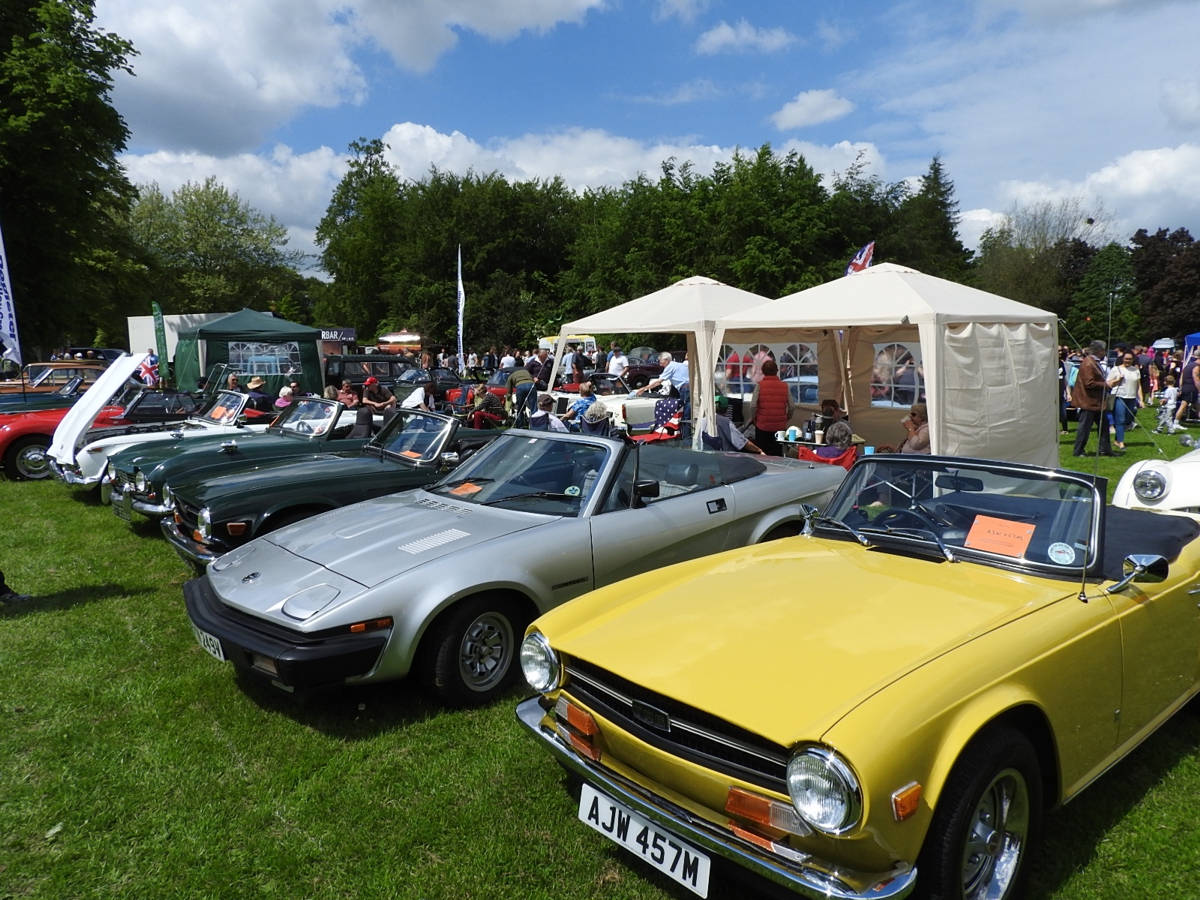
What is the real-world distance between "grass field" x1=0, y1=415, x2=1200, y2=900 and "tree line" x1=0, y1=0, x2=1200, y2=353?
14501 mm

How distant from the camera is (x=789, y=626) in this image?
2.80 meters

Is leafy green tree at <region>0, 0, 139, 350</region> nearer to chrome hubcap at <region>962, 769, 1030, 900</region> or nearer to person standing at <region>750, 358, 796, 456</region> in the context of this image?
person standing at <region>750, 358, 796, 456</region>

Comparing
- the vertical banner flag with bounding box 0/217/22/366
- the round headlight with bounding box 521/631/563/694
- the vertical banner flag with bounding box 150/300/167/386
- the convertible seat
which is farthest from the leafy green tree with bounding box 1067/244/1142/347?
the vertical banner flag with bounding box 150/300/167/386

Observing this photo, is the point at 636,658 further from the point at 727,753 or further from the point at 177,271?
the point at 177,271

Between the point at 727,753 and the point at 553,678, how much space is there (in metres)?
0.83

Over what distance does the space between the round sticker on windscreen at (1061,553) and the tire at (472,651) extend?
2541 millimetres

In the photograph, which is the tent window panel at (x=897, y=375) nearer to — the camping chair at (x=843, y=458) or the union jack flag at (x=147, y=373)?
the camping chair at (x=843, y=458)

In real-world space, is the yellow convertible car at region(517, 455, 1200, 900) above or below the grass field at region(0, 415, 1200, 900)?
above

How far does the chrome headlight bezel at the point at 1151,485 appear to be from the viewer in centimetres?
545

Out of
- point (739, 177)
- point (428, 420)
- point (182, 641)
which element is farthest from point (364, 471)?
point (739, 177)

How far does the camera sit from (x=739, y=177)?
3728 centimetres

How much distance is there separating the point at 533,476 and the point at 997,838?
3200 millimetres

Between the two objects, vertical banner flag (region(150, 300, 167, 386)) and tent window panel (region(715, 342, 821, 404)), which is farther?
vertical banner flag (region(150, 300, 167, 386))

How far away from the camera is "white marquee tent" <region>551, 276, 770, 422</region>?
11383 mm
